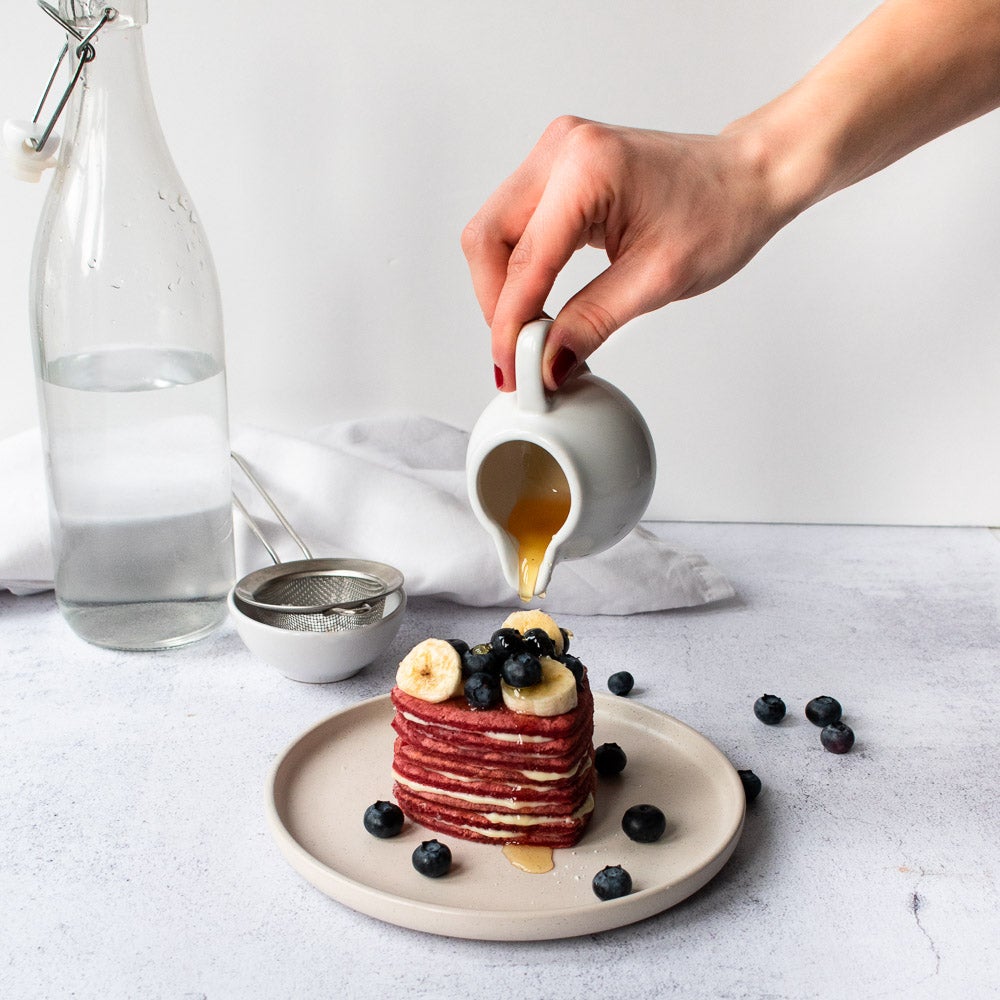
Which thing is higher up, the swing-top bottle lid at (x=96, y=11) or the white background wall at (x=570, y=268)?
the swing-top bottle lid at (x=96, y=11)

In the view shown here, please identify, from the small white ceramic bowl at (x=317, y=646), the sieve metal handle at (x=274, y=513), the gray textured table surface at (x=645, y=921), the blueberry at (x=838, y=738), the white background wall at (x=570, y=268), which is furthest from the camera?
the white background wall at (x=570, y=268)

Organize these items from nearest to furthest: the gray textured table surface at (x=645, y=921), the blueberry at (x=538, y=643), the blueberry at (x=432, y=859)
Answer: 1. the gray textured table surface at (x=645, y=921)
2. the blueberry at (x=432, y=859)
3. the blueberry at (x=538, y=643)

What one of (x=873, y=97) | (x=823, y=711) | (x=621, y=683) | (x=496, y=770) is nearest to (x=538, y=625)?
(x=496, y=770)

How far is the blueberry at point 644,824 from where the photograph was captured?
111 centimetres

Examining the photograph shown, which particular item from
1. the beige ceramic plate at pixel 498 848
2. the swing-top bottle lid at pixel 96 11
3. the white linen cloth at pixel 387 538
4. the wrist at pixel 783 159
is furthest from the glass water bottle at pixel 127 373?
the wrist at pixel 783 159

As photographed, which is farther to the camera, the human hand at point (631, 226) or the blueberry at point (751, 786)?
the blueberry at point (751, 786)

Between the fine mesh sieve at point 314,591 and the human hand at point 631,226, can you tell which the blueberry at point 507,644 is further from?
the fine mesh sieve at point 314,591

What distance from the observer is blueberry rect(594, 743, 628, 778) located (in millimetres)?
1233

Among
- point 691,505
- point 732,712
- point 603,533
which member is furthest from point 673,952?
point 691,505

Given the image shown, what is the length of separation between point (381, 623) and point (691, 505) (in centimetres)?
78

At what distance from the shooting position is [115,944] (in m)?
0.98

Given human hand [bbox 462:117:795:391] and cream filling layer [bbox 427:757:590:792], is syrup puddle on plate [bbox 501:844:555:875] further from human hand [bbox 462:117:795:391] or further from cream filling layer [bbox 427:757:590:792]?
human hand [bbox 462:117:795:391]

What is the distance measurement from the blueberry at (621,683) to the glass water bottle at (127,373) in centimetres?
54

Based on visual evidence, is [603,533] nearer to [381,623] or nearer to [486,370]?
[381,623]
